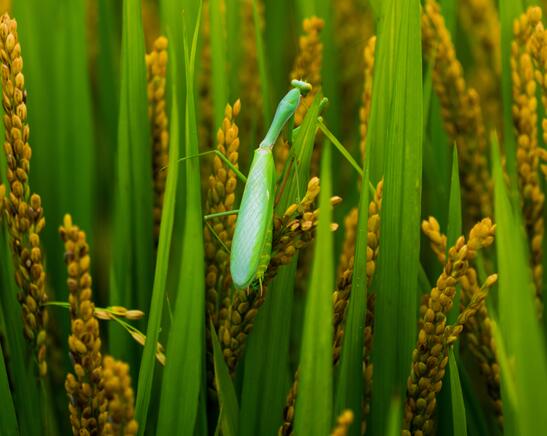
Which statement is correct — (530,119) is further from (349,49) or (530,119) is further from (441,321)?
(349,49)

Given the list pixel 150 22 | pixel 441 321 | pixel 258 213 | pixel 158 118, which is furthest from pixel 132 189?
pixel 150 22

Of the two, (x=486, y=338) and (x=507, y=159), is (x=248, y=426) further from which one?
(x=507, y=159)

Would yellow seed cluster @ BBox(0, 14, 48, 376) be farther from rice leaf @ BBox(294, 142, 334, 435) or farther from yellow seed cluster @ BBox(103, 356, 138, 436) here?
rice leaf @ BBox(294, 142, 334, 435)

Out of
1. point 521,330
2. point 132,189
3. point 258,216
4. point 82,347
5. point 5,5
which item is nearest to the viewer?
point 521,330

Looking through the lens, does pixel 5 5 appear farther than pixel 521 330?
Yes

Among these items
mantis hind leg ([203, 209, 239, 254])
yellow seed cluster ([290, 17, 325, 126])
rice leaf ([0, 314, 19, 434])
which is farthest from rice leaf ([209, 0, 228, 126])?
rice leaf ([0, 314, 19, 434])

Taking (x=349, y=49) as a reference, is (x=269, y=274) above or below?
below

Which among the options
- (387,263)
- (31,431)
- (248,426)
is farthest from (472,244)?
(31,431)
